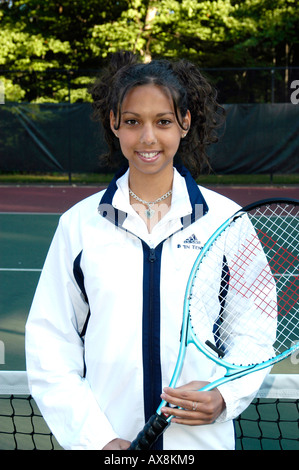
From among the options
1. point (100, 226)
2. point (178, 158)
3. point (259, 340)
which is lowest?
point (259, 340)

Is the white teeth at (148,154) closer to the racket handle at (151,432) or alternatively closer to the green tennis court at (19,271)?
the racket handle at (151,432)

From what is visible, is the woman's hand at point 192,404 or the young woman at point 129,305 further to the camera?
the young woman at point 129,305

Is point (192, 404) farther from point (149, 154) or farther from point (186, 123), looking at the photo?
point (186, 123)

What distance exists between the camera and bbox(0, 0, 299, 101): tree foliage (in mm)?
16172

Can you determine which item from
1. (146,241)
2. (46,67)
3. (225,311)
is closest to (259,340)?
(225,311)

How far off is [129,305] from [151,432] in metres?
0.31

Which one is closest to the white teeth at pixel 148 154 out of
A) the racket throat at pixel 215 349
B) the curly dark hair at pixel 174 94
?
the curly dark hair at pixel 174 94

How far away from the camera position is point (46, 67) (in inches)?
698

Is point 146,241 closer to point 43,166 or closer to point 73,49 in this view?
point 43,166

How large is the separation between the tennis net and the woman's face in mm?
963

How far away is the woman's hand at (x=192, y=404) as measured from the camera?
150 centimetres

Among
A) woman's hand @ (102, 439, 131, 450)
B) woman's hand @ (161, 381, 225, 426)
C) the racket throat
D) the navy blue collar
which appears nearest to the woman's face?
the navy blue collar

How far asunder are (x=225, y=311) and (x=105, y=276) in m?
0.33

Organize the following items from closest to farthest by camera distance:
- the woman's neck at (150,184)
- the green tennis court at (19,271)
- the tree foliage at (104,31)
Result: the woman's neck at (150,184) < the green tennis court at (19,271) < the tree foliage at (104,31)
